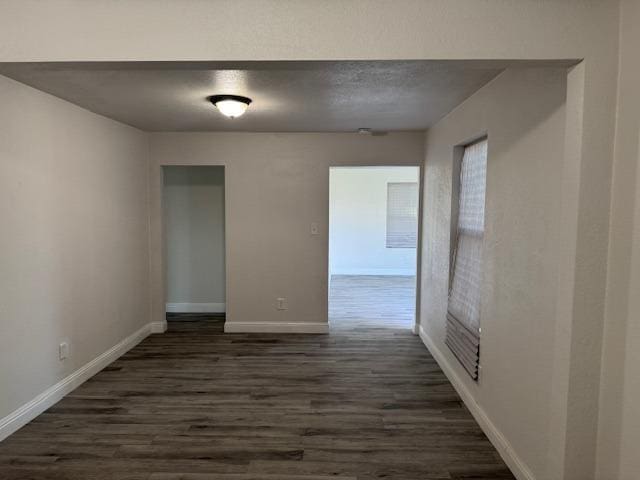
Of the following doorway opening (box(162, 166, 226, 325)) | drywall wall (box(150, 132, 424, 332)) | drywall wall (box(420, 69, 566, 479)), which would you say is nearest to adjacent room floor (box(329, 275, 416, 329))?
drywall wall (box(150, 132, 424, 332))

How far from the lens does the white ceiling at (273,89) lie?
1.88 metres

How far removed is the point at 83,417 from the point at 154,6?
106 inches

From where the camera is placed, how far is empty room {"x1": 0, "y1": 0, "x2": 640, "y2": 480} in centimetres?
166

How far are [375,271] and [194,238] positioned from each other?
445cm

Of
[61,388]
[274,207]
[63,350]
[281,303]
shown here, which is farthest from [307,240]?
[61,388]

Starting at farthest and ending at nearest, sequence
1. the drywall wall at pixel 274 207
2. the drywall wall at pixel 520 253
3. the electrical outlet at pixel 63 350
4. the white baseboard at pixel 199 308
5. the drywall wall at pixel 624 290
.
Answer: the white baseboard at pixel 199 308 → the drywall wall at pixel 274 207 → the electrical outlet at pixel 63 350 → the drywall wall at pixel 520 253 → the drywall wall at pixel 624 290

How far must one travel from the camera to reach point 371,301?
6.67m

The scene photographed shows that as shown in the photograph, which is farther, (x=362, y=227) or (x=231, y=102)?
(x=362, y=227)

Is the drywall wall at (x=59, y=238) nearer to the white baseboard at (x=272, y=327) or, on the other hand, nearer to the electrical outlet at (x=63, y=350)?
the electrical outlet at (x=63, y=350)

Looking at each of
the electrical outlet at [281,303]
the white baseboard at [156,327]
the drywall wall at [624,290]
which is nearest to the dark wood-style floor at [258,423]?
the white baseboard at [156,327]

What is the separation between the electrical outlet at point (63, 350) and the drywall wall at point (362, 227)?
241 inches

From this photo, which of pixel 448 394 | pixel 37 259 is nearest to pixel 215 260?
pixel 37 259

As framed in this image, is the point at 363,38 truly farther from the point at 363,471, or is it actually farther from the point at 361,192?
the point at 361,192

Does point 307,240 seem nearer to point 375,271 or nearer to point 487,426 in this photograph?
point 487,426
